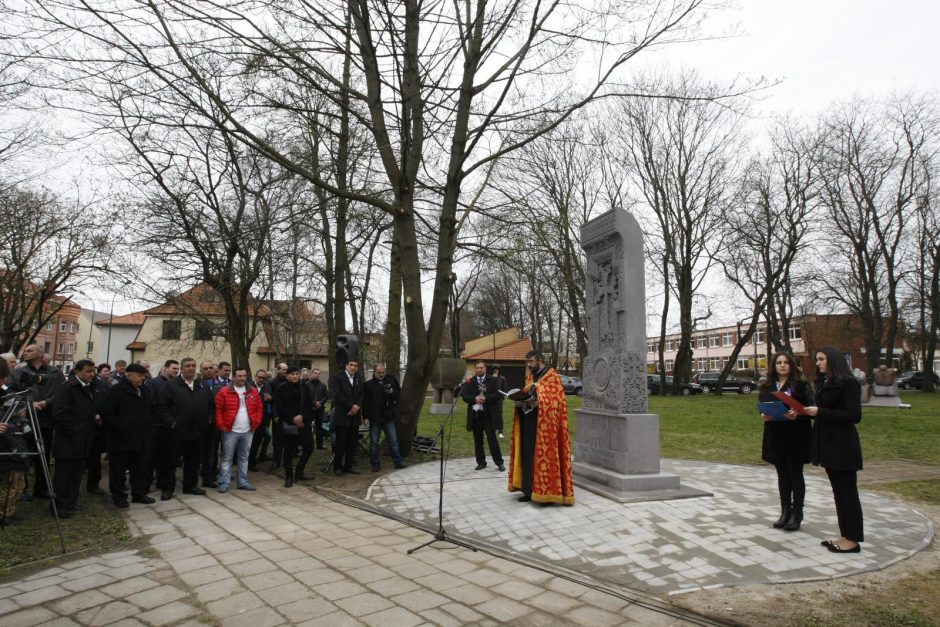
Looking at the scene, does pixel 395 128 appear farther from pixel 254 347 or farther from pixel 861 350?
pixel 861 350

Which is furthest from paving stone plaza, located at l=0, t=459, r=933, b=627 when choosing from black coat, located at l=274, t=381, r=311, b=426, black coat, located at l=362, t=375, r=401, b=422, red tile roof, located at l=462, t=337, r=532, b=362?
red tile roof, located at l=462, t=337, r=532, b=362

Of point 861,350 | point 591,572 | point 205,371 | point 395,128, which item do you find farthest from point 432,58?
point 861,350

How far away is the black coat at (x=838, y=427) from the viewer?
15.9ft

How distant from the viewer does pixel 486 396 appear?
909 cm

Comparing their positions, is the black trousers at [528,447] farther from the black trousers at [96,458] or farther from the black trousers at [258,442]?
the black trousers at [96,458]

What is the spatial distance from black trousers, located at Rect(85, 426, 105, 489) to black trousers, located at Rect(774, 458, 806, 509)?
26.7 ft

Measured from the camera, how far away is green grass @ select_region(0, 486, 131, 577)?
495 centimetres

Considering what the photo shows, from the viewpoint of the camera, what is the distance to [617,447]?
284 inches

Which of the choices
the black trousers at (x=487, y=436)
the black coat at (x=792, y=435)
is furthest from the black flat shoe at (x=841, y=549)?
the black trousers at (x=487, y=436)

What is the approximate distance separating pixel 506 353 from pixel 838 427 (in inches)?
1519

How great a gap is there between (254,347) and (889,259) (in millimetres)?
43755

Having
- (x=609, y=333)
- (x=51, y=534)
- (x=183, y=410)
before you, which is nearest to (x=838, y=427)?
(x=609, y=333)

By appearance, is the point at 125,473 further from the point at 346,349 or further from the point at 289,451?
the point at 346,349

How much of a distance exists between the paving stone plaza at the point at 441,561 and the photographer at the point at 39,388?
1775mm
